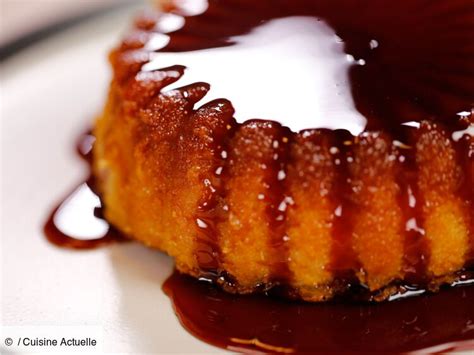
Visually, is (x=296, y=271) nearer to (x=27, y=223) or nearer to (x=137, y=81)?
(x=137, y=81)

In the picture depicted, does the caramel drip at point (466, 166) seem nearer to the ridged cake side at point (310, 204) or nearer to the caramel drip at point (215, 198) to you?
the ridged cake side at point (310, 204)

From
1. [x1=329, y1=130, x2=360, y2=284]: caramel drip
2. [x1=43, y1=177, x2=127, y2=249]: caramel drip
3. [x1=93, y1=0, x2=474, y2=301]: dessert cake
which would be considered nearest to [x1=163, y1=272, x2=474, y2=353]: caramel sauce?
[x1=93, y1=0, x2=474, y2=301]: dessert cake

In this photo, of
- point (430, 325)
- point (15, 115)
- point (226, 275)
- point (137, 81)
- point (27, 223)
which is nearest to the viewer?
point (430, 325)

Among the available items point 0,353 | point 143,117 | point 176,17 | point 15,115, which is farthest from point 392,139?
point 15,115

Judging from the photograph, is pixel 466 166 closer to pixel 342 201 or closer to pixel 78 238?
pixel 342 201

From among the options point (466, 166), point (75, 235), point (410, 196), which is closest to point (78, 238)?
point (75, 235)

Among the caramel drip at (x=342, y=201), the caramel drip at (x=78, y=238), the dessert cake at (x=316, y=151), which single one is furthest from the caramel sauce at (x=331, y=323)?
the caramel drip at (x=78, y=238)
